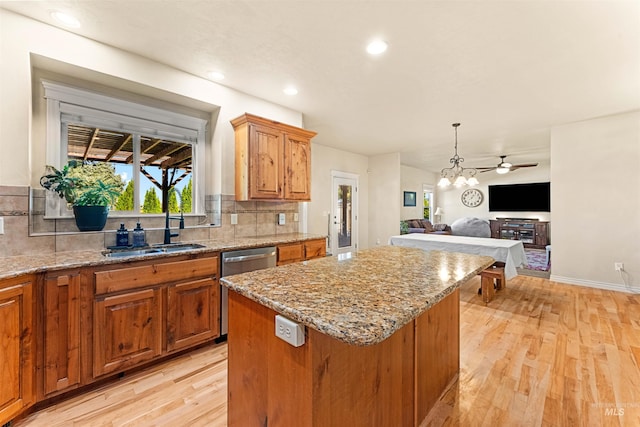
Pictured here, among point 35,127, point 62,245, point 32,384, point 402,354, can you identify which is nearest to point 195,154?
point 35,127

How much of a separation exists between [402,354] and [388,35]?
2.32 metres

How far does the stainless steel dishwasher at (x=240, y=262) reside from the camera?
2426 mm

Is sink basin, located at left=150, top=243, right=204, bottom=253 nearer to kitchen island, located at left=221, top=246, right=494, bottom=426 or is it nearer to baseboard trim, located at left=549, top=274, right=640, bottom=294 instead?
kitchen island, located at left=221, top=246, right=494, bottom=426

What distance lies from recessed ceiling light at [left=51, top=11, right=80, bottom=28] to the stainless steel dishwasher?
6.87ft

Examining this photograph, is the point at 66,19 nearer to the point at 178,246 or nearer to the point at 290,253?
the point at 178,246

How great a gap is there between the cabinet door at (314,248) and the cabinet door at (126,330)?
5.02 feet

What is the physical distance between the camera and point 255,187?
3049 mm

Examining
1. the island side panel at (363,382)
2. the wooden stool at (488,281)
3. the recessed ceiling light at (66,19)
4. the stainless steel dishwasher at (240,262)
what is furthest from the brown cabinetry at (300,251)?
the recessed ceiling light at (66,19)

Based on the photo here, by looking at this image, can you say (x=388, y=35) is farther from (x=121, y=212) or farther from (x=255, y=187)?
(x=121, y=212)

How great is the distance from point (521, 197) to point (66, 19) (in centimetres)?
1082

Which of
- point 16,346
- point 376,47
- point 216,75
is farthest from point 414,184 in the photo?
point 16,346

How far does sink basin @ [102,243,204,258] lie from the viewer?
6.86 feet

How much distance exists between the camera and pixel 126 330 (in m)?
1.93

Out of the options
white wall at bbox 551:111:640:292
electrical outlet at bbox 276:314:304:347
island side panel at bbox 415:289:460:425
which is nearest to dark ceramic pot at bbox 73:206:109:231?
electrical outlet at bbox 276:314:304:347
